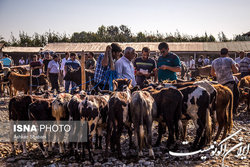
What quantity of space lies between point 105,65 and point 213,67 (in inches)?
166

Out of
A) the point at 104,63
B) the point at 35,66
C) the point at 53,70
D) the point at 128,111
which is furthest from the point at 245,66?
the point at 35,66

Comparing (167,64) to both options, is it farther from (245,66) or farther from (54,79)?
(54,79)

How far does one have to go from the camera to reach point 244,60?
531 inches

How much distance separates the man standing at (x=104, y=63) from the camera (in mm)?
7086

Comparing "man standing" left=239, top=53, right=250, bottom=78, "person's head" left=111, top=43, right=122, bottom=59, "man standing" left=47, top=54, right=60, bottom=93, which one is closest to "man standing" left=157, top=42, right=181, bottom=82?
"person's head" left=111, top=43, right=122, bottom=59

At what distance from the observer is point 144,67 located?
886cm

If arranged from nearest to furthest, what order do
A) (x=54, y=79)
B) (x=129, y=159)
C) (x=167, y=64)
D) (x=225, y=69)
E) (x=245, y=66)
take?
(x=129, y=159), (x=167, y=64), (x=225, y=69), (x=245, y=66), (x=54, y=79)

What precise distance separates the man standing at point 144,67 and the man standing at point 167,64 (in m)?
0.42

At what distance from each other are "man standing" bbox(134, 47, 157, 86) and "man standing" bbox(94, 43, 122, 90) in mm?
1573

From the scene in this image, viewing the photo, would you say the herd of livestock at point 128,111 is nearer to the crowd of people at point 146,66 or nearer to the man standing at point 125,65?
the man standing at point 125,65

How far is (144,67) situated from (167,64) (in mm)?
953

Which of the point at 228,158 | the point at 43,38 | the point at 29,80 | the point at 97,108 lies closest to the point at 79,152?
the point at 97,108

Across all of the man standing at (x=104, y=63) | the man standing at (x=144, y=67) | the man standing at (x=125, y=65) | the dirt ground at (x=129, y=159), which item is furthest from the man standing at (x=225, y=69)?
the man standing at (x=104, y=63)

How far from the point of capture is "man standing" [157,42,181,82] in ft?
26.3
